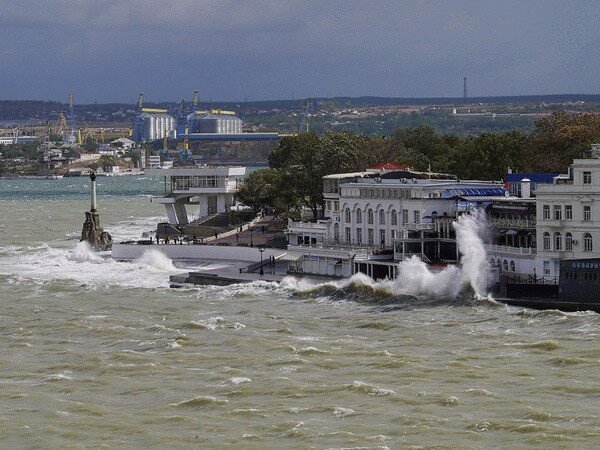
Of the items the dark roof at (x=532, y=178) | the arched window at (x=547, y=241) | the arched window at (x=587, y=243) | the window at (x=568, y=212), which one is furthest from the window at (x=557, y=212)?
the dark roof at (x=532, y=178)

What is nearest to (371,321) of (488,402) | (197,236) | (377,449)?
(488,402)

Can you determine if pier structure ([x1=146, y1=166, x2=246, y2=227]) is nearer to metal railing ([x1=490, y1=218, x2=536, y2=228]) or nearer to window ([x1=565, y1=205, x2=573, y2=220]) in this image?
metal railing ([x1=490, y1=218, x2=536, y2=228])

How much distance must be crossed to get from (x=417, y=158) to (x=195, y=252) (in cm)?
2441

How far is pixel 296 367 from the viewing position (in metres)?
42.2

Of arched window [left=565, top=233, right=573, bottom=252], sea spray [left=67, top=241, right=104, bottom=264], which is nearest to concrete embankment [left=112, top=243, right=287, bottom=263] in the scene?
sea spray [left=67, top=241, right=104, bottom=264]

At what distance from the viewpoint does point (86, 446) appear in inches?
1334

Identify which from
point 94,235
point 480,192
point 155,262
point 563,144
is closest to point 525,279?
point 480,192

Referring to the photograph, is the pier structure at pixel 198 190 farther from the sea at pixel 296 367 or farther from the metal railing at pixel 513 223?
the metal railing at pixel 513 223

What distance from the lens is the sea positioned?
114ft

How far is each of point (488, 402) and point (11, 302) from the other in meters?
26.6

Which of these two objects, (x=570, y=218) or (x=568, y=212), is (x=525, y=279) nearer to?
(x=570, y=218)

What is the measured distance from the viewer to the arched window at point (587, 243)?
54562mm

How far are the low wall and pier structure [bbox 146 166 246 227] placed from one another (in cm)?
1420

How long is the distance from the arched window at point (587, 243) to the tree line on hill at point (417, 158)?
19.3 metres
